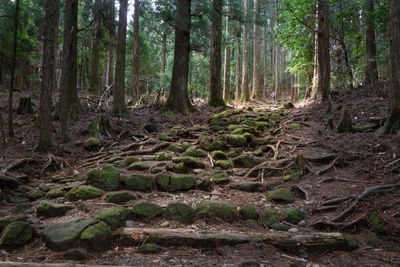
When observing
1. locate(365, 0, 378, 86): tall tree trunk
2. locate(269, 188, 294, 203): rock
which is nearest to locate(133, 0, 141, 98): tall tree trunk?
locate(365, 0, 378, 86): tall tree trunk

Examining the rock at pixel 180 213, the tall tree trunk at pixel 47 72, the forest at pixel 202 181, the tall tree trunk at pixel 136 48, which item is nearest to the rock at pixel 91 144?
the forest at pixel 202 181

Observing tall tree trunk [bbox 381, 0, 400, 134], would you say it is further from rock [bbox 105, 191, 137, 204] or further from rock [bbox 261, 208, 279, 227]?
rock [bbox 105, 191, 137, 204]

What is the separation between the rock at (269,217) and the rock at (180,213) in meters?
1.06

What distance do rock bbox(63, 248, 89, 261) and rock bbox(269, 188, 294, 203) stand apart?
3009mm

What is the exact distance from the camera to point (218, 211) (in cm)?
401

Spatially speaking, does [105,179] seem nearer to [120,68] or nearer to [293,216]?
[293,216]

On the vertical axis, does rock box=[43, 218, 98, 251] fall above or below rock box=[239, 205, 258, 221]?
below

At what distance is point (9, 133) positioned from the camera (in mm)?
7754

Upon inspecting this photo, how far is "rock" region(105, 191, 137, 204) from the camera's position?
4422mm

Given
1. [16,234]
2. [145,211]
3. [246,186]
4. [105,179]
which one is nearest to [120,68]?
[105,179]

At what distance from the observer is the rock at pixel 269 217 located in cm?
389

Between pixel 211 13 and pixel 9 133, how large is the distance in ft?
28.9

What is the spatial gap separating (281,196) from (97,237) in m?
2.97

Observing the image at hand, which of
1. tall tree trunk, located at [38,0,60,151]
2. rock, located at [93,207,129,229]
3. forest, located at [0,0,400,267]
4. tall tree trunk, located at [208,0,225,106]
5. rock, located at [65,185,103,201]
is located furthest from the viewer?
tall tree trunk, located at [208,0,225,106]
